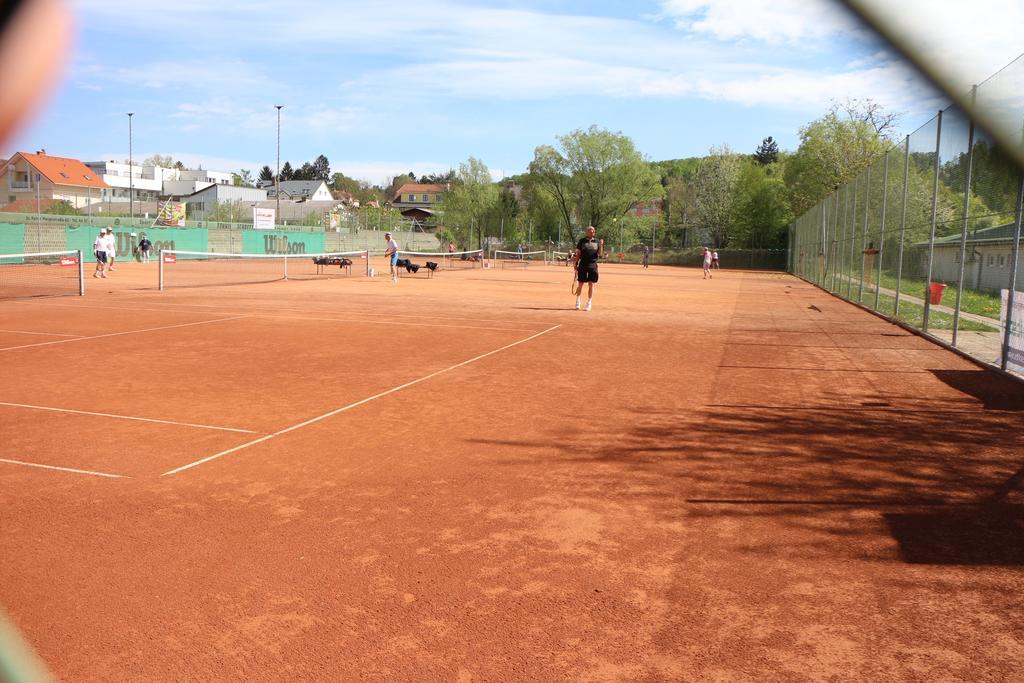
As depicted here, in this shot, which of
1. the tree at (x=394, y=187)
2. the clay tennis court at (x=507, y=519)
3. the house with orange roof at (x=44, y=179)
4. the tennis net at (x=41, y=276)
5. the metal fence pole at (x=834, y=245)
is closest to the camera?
the house with orange roof at (x=44, y=179)

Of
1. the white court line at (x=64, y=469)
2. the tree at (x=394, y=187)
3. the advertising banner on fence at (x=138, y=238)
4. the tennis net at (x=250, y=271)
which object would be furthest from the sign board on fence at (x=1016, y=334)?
the tree at (x=394, y=187)

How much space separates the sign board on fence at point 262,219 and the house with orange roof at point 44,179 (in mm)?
59024

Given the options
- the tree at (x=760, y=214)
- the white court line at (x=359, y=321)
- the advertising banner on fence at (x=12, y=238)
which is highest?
the tree at (x=760, y=214)

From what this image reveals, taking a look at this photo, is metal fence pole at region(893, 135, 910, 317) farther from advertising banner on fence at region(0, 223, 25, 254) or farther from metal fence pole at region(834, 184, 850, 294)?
advertising banner on fence at region(0, 223, 25, 254)

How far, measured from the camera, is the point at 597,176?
86.0m

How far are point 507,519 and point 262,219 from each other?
191 ft

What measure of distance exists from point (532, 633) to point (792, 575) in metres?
1.48

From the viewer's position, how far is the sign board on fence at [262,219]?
58.6 m

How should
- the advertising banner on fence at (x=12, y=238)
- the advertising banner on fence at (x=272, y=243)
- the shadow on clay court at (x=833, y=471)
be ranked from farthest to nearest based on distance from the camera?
1. the advertising banner on fence at (x=272, y=243)
2. the advertising banner on fence at (x=12, y=238)
3. the shadow on clay court at (x=833, y=471)

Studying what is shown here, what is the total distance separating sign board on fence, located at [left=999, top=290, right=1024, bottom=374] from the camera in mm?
10477

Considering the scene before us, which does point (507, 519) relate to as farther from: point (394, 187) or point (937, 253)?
point (394, 187)

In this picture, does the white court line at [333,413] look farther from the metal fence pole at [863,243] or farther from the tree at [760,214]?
the tree at [760,214]

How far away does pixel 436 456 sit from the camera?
6.66 m

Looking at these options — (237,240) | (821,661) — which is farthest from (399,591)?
(237,240)
